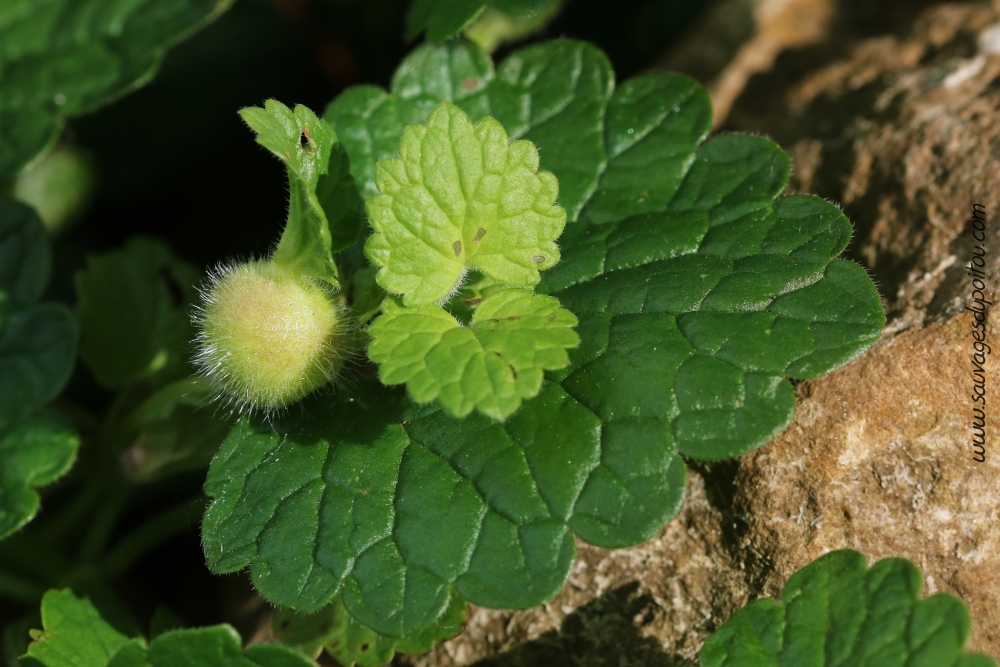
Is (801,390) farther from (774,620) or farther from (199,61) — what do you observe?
(199,61)

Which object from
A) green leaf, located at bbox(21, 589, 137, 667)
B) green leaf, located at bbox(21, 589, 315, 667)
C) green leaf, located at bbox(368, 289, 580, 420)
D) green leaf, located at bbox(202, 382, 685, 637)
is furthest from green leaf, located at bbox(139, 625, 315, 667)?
green leaf, located at bbox(368, 289, 580, 420)

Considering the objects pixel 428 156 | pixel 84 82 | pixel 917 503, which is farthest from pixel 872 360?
pixel 84 82

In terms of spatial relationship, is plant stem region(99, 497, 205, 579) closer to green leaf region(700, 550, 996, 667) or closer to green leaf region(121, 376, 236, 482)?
green leaf region(121, 376, 236, 482)

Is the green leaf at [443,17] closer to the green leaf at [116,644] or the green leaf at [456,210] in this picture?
the green leaf at [456,210]

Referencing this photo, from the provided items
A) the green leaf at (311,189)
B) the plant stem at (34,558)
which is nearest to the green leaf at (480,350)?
the green leaf at (311,189)

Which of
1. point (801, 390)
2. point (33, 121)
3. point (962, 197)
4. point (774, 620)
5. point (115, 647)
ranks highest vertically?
point (33, 121)

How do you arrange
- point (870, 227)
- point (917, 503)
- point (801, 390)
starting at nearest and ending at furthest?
1. point (917, 503)
2. point (801, 390)
3. point (870, 227)
